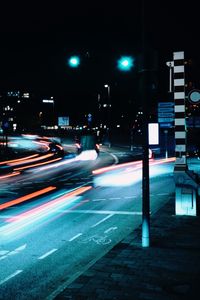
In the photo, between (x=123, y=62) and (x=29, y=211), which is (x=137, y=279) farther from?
(x=123, y=62)

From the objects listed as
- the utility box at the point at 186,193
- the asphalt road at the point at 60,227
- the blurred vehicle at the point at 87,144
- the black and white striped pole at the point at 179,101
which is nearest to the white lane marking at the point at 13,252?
the asphalt road at the point at 60,227

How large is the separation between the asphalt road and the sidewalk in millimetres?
423

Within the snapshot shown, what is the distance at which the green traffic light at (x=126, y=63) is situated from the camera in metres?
15.7

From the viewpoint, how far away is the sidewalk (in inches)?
236

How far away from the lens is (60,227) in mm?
11906

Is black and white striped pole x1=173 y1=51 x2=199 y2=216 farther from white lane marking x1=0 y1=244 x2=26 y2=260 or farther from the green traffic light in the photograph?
white lane marking x1=0 y1=244 x2=26 y2=260

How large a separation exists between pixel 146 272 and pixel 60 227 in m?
5.39

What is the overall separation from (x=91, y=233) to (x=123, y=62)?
7.64 m

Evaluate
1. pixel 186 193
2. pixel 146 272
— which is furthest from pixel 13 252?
pixel 186 193

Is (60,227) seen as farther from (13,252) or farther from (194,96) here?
(194,96)

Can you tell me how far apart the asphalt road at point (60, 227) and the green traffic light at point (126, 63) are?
554cm

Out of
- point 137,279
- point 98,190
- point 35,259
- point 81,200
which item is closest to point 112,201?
point 81,200

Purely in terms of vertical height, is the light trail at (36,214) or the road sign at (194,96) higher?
the road sign at (194,96)

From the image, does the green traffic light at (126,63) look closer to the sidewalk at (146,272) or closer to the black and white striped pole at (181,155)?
the black and white striped pole at (181,155)
